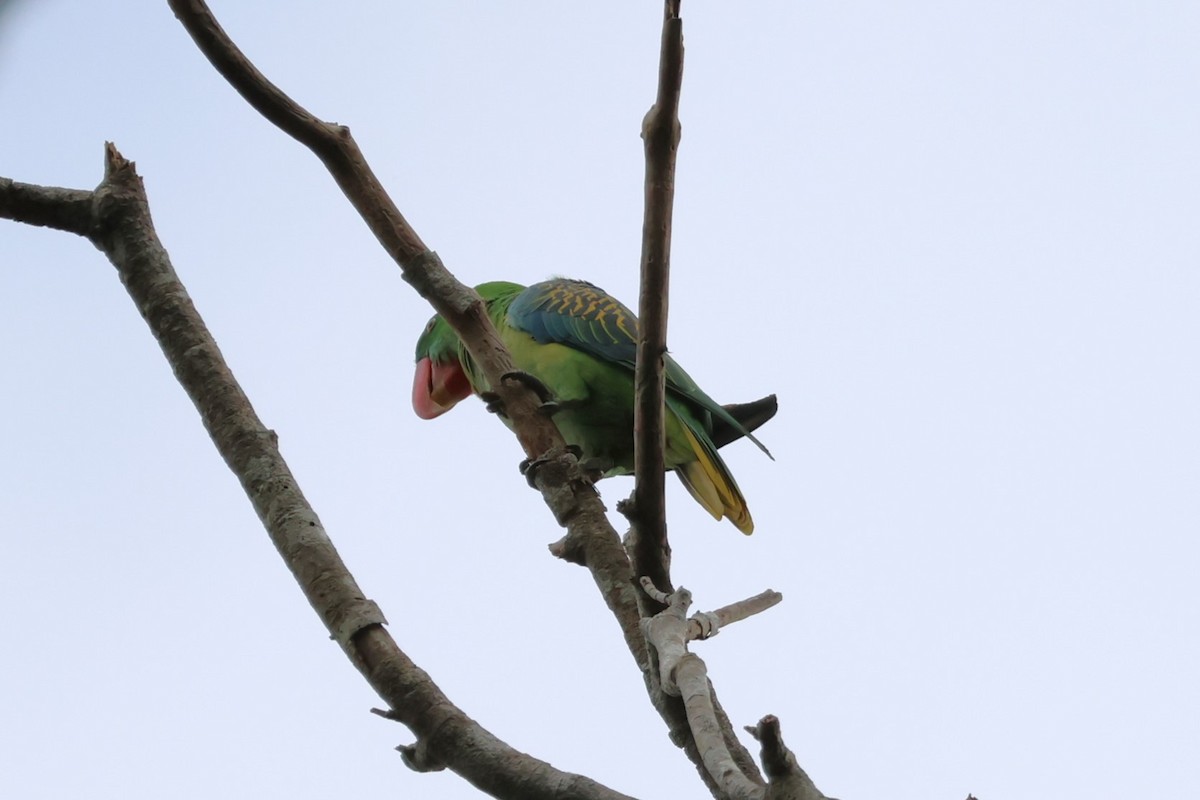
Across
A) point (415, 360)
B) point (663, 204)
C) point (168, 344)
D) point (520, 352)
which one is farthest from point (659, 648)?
point (415, 360)

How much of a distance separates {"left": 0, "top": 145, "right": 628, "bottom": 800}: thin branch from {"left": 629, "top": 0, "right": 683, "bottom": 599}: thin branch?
485 mm

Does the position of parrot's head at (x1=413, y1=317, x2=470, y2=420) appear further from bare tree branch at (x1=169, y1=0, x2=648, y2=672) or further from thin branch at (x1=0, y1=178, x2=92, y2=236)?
thin branch at (x1=0, y1=178, x2=92, y2=236)

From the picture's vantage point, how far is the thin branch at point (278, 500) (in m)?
1.99

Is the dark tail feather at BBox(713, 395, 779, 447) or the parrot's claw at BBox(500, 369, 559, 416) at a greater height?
the dark tail feather at BBox(713, 395, 779, 447)

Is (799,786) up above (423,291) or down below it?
below

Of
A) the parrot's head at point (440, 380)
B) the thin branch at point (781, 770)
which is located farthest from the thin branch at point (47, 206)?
the parrot's head at point (440, 380)

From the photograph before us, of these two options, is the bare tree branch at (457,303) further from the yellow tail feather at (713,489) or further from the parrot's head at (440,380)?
the parrot's head at (440,380)

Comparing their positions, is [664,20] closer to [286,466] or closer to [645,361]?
[645,361]

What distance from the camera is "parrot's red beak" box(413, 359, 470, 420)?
561 cm

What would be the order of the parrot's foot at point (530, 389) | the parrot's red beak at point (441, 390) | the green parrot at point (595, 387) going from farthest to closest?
the parrot's red beak at point (441, 390), the green parrot at point (595, 387), the parrot's foot at point (530, 389)

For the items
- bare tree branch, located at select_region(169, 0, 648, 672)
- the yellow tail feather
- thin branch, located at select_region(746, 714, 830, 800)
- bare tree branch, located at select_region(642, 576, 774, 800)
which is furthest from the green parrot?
thin branch, located at select_region(746, 714, 830, 800)

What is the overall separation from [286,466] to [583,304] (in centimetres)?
321

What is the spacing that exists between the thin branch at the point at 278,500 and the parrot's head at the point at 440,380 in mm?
2827

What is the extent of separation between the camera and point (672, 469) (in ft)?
16.4
